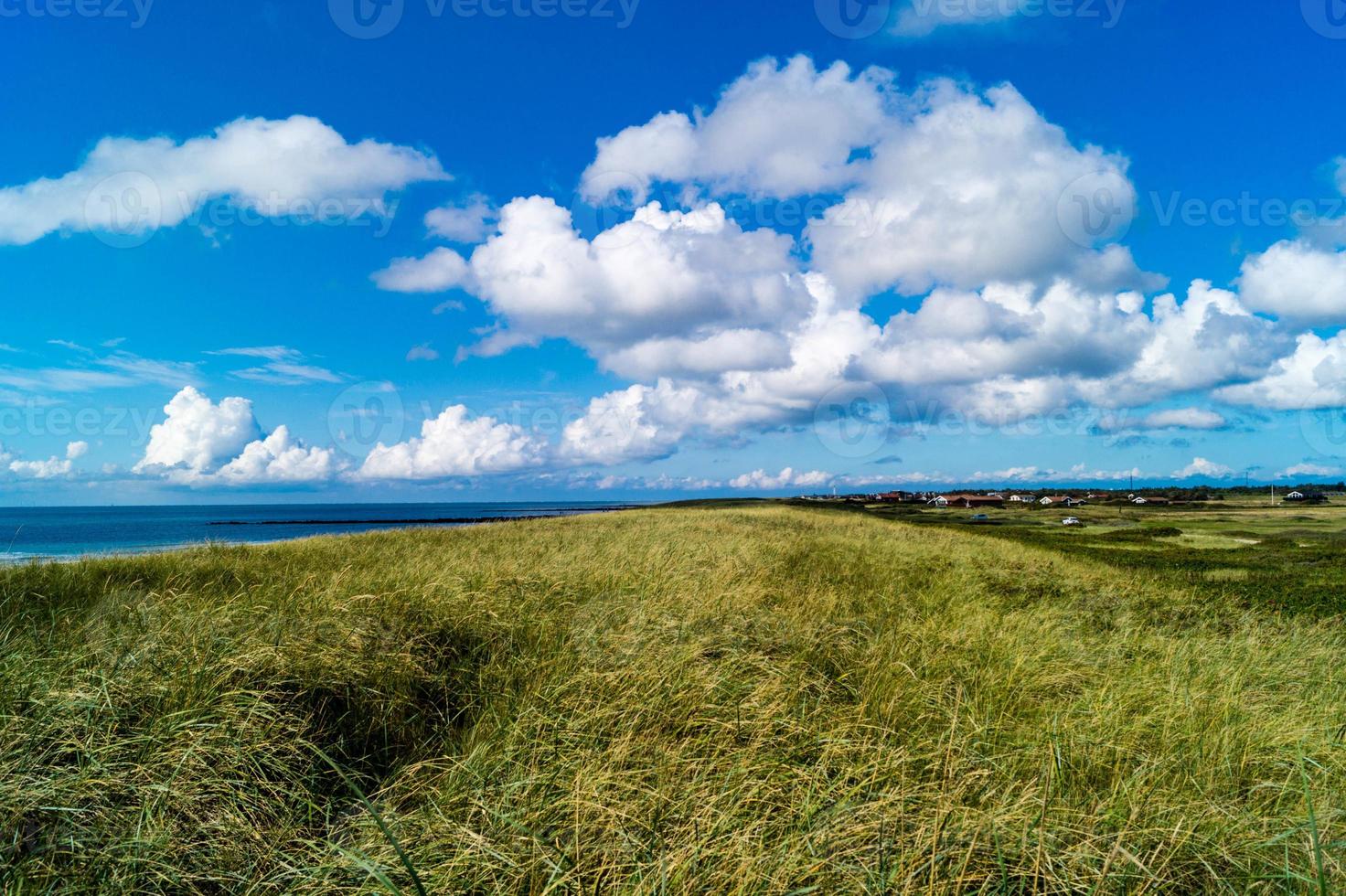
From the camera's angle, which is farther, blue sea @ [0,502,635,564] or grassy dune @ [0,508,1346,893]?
blue sea @ [0,502,635,564]

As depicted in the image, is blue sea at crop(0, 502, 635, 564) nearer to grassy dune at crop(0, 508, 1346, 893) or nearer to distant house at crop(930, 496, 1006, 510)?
grassy dune at crop(0, 508, 1346, 893)

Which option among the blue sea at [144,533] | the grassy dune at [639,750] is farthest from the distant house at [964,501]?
the grassy dune at [639,750]

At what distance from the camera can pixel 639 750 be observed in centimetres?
380

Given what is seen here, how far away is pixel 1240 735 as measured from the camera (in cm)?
435

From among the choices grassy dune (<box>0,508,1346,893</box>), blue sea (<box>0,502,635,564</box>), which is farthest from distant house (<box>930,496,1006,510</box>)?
grassy dune (<box>0,508,1346,893</box>)

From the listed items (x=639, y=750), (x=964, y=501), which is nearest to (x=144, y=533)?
(x=639, y=750)

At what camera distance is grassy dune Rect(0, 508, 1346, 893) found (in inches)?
106

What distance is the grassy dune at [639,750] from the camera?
2.70 meters

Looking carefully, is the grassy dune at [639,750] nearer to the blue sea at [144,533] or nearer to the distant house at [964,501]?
the blue sea at [144,533]

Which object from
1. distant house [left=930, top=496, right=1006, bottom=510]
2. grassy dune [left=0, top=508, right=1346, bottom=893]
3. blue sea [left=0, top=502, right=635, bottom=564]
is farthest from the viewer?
distant house [left=930, top=496, right=1006, bottom=510]

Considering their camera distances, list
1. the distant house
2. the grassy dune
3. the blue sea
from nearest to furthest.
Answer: the grassy dune < the blue sea < the distant house

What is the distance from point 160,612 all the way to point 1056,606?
1203 centimetres

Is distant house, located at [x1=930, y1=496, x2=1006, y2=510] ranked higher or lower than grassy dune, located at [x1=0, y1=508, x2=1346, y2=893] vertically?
lower

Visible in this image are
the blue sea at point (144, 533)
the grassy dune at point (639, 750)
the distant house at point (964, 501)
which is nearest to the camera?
the grassy dune at point (639, 750)
